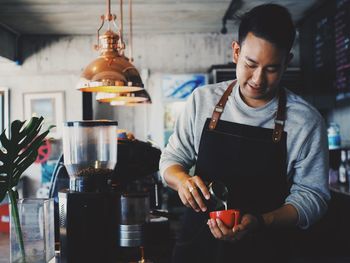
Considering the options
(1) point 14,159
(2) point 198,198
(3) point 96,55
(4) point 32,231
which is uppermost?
(3) point 96,55

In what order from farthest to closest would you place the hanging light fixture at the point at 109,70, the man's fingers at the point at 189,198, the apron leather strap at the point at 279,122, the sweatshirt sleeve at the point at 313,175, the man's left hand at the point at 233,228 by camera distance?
the hanging light fixture at the point at 109,70, the apron leather strap at the point at 279,122, the sweatshirt sleeve at the point at 313,175, the man's fingers at the point at 189,198, the man's left hand at the point at 233,228

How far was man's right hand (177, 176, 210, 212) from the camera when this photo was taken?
4.81 ft

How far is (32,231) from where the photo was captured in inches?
57.8

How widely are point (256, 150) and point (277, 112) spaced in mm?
173

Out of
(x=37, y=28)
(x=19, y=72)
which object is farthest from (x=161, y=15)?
(x=19, y=72)

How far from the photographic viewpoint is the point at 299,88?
561 cm

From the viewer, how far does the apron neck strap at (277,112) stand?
1715 millimetres

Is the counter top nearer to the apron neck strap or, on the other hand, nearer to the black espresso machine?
the apron neck strap

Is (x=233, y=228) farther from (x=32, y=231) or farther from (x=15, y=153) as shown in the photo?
(x=15, y=153)

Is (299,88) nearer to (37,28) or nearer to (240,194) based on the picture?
(37,28)

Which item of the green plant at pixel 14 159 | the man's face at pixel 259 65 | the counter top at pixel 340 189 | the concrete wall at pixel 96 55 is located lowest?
the counter top at pixel 340 189

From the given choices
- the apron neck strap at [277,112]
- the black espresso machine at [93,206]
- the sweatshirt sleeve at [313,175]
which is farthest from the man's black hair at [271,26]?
the black espresso machine at [93,206]

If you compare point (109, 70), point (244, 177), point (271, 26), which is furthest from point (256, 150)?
point (109, 70)

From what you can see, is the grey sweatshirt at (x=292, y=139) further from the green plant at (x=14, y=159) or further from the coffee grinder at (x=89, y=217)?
the green plant at (x=14, y=159)
